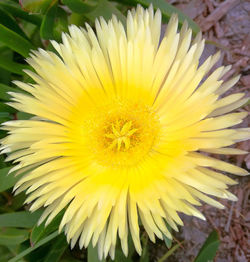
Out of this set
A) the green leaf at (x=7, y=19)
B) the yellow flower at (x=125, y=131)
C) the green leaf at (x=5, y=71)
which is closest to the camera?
the yellow flower at (x=125, y=131)

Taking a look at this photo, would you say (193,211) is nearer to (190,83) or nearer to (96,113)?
(190,83)

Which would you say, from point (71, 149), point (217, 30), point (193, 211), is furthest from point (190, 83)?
Result: point (217, 30)

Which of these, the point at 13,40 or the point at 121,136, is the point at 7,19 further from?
the point at 121,136

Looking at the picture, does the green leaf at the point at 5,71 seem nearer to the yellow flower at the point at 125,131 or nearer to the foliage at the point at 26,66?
the foliage at the point at 26,66

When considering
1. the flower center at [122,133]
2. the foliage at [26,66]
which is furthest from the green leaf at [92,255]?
the flower center at [122,133]

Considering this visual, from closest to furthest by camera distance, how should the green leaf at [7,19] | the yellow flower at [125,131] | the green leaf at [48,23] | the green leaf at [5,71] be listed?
the yellow flower at [125,131]
the green leaf at [48,23]
the green leaf at [7,19]
the green leaf at [5,71]

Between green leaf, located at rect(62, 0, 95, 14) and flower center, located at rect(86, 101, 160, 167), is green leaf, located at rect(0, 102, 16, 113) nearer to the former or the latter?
flower center, located at rect(86, 101, 160, 167)

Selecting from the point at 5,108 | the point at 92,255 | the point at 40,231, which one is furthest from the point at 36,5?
the point at 92,255
